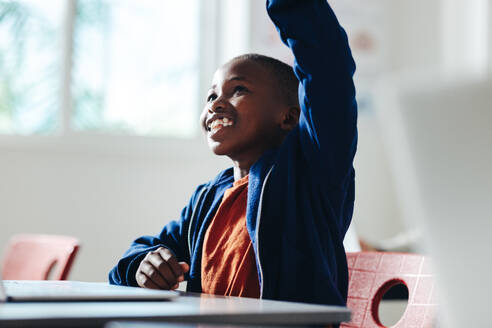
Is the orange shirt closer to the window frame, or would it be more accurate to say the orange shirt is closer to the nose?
the nose

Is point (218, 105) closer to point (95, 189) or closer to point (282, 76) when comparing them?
point (282, 76)

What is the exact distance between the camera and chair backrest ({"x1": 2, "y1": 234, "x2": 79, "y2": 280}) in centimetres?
168

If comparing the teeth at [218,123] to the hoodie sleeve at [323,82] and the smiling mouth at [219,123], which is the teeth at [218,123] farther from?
the hoodie sleeve at [323,82]

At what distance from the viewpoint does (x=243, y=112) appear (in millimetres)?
1223

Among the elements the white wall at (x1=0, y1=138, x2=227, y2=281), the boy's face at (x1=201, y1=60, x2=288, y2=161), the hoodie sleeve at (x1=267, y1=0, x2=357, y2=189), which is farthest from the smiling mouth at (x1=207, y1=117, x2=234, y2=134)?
the white wall at (x1=0, y1=138, x2=227, y2=281)

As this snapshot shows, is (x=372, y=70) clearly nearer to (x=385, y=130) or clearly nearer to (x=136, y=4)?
(x=136, y=4)

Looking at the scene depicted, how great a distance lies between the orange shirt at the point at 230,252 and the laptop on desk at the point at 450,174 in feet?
2.15

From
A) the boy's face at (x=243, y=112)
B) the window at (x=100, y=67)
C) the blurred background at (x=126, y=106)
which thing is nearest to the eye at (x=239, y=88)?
the boy's face at (x=243, y=112)

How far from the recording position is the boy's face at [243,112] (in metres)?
1.22

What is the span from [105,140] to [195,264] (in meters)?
2.15

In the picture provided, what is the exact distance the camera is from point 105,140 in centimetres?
321

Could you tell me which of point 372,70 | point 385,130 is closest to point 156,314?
point 385,130

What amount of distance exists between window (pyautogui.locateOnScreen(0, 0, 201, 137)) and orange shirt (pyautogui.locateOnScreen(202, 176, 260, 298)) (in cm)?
215

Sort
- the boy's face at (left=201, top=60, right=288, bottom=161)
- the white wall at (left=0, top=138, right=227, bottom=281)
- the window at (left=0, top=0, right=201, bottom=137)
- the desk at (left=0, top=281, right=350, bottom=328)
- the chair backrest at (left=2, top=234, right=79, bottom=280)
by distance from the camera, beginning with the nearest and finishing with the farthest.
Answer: the desk at (left=0, top=281, right=350, bottom=328) → the boy's face at (left=201, top=60, right=288, bottom=161) → the chair backrest at (left=2, top=234, right=79, bottom=280) → the white wall at (left=0, top=138, right=227, bottom=281) → the window at (left=0, top=0, right=201, bottom=137)
